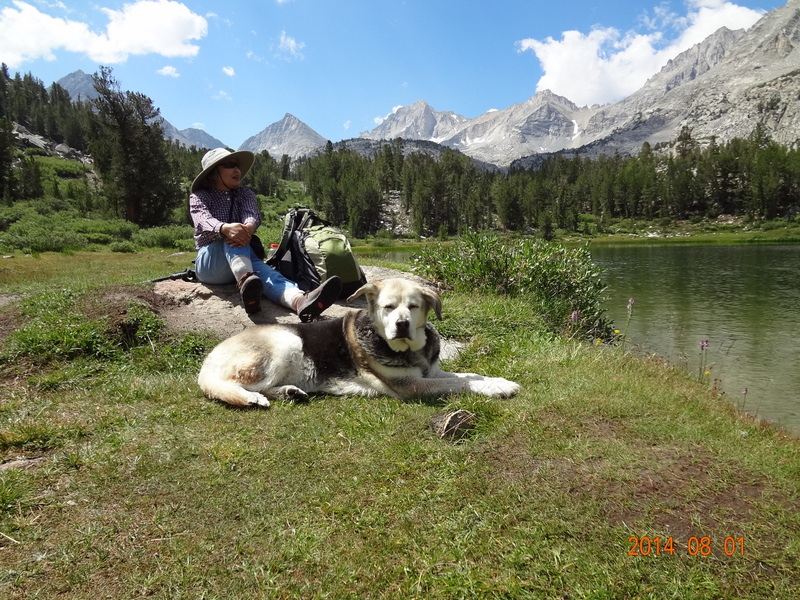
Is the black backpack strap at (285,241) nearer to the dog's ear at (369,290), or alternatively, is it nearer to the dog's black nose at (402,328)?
the dog's ear at (369,290)

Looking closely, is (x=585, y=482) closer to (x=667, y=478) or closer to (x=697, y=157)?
(x=667, y=478)

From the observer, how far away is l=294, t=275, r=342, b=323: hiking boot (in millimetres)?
6340

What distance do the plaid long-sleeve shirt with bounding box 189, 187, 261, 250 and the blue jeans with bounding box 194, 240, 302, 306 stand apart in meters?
0.18

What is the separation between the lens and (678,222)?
382ft

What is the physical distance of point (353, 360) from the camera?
17.6ft

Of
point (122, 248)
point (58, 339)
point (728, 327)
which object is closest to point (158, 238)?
point (122, 248)

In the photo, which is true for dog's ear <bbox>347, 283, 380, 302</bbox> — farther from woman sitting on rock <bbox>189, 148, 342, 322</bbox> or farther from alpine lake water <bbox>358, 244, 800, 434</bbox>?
alpine lake water <bbox>358, 244, 800, 434</bbox>

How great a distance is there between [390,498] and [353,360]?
94.2 inches

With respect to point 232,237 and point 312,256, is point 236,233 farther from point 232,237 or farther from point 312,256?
point 312,256

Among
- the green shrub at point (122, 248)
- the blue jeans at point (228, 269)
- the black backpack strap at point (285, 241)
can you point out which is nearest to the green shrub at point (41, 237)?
the green shrub at point (122, 248)

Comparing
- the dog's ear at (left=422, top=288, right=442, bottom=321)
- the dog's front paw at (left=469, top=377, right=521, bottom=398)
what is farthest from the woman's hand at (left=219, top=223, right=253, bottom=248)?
the dog's front paw at (left=469, top=377, right=521, bottom=398)
